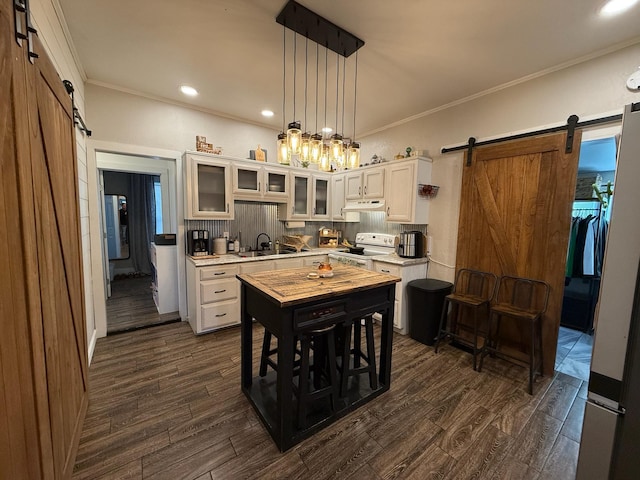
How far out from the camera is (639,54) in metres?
2.00

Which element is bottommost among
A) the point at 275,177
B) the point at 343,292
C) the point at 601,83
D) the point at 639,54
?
the point at 343,292

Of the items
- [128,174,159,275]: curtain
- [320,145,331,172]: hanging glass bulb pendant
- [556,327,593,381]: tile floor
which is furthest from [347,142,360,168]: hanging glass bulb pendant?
[128,174,159,275]: curtain

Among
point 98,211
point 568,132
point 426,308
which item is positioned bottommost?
point 426,308

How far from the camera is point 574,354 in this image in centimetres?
288

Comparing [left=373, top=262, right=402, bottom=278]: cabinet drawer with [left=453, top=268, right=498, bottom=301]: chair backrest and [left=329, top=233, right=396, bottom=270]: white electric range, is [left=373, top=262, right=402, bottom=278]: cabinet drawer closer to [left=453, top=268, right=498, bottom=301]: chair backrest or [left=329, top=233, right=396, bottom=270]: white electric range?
[left=329, top=233, right=396, bottom=270]: white electric range

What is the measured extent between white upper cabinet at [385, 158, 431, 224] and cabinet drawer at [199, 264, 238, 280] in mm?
2156

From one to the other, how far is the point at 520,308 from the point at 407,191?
174 centimetres

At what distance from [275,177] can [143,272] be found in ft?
14.5

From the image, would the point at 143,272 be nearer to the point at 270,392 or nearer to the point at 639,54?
the point at 270,392

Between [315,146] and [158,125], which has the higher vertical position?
[158,125]

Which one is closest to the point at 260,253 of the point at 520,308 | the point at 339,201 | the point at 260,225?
the point at 260,225

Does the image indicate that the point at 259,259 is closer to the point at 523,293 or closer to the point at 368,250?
the point at 368,250

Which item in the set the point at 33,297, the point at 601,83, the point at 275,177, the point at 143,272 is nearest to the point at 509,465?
the point at 33,297

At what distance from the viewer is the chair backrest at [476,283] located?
2904 mm
